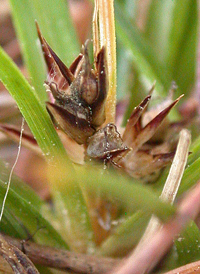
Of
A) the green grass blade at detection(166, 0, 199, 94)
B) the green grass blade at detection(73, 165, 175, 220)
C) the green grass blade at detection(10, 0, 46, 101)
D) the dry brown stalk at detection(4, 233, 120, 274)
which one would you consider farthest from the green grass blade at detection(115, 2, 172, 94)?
the green grass blade at detection(73, 165, 175, 220)

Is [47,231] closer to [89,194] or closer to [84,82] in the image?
[89,194]

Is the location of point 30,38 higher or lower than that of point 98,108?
higher

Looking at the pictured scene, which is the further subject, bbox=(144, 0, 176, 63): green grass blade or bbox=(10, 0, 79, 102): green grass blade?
bbox=(144, 0, 176, 63): green grass blade

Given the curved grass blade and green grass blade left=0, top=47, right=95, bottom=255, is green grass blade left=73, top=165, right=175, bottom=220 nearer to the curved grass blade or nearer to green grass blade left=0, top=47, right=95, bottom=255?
green grass blade left=0, top=47, right=95, bottom=255

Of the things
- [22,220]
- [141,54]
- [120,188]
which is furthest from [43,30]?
[120,188]

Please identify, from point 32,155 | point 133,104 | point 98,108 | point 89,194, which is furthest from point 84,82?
point 32,155
